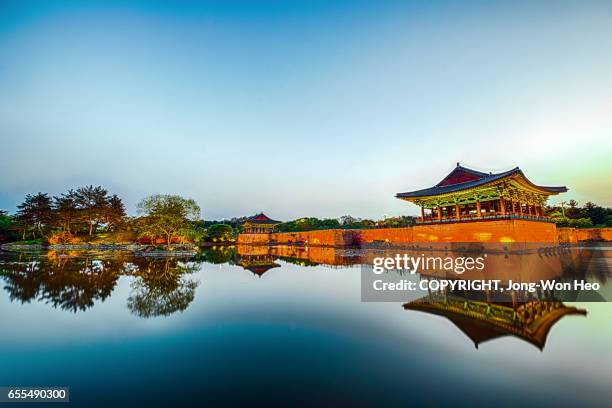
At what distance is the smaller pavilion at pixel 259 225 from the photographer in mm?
52562

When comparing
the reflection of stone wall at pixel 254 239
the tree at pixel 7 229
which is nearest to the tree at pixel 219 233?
the reflection of stone wall at pixel 254 239

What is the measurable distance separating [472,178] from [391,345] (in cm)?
2602

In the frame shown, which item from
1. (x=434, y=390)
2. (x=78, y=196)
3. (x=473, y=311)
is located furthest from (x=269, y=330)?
(x=78, y=196)

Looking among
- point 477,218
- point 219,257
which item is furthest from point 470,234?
point 219,257

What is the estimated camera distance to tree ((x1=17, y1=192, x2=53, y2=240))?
38.8 metres

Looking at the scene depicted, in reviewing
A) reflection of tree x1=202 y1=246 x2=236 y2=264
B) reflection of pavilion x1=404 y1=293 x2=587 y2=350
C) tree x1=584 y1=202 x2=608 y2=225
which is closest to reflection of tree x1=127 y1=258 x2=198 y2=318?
reflection of pavilion x1=404 y1=293 x2=587 y2=350

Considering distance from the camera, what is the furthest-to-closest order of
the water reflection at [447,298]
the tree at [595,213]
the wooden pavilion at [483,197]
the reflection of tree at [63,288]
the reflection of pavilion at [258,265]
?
the tree at [595,213] → the wooden pavilion at [483,197] → the reflection of pavilion at [258,265] → the reflection of tree at [63,288] → the water reflection at [447,298]

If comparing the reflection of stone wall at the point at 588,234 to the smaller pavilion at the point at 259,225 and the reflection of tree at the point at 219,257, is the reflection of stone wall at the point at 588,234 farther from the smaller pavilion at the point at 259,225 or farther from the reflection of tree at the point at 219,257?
the smaller pavilion at the point at 259,225

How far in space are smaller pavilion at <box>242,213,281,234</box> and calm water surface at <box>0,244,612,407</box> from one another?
44.6m

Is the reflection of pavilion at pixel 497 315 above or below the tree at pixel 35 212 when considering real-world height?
below

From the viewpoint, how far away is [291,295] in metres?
8.88

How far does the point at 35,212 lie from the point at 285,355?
52.1m

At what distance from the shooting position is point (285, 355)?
435 centimetres

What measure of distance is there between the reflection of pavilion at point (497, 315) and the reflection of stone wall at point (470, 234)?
16.0 meters
